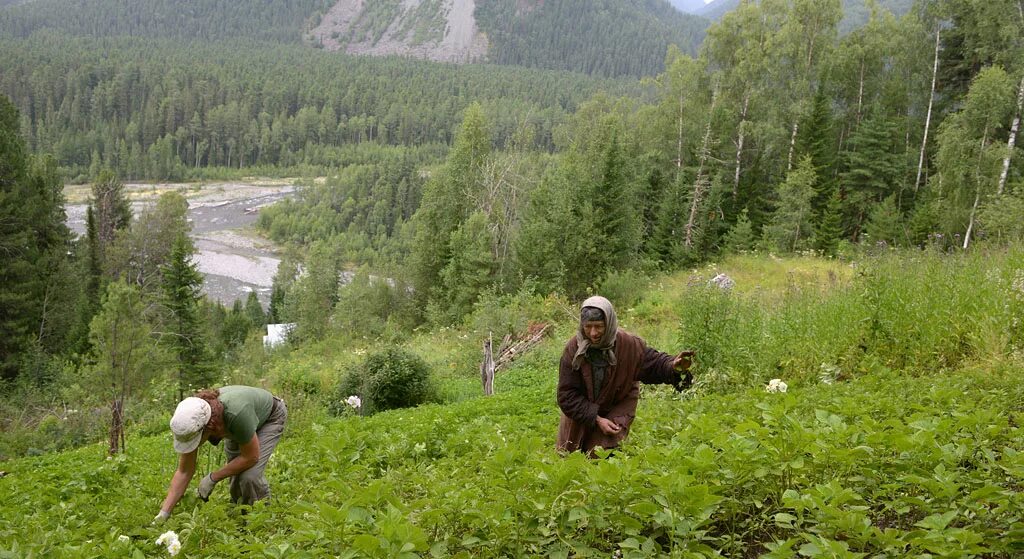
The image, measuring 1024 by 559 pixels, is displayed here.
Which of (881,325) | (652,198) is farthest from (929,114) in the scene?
(881,325)

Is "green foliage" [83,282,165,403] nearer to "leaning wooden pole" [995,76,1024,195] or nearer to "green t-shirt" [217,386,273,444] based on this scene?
"green t-shirt" [217,386,273,444]

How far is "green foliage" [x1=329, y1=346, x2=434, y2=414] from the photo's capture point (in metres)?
12.7

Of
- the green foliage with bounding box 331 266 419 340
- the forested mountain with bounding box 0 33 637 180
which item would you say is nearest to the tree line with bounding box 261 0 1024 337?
the green foliage with bounding box 331 266 419 340

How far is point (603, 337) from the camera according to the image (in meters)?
3.55

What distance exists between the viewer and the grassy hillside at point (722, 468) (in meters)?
2.32

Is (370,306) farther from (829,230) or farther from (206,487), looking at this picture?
(206,487)

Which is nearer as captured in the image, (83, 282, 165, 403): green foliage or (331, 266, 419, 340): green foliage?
(83, 282, 165, 403): green foliage

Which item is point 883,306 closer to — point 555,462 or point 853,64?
point 555,462

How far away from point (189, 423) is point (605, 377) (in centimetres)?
268

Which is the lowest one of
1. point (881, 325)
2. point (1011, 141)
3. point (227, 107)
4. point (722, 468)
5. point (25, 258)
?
point (25, 258)

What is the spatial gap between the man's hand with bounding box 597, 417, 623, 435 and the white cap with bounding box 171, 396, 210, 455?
8.44 feet

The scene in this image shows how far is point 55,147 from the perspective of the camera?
103 meters

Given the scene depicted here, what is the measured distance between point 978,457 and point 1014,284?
443 cm

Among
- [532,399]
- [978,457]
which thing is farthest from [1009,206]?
[978,457]
